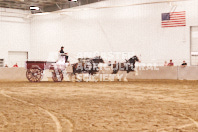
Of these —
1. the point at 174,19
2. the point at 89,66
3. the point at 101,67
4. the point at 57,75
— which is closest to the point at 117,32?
the point at 101,67

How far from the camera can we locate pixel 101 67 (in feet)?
79.6

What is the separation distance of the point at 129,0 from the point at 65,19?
7.86 meters

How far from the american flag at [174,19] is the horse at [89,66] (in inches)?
343

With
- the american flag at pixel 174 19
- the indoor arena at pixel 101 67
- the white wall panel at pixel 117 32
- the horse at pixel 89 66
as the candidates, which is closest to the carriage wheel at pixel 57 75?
the indoor arena at pixel 101 67

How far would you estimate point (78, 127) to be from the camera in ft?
15.9

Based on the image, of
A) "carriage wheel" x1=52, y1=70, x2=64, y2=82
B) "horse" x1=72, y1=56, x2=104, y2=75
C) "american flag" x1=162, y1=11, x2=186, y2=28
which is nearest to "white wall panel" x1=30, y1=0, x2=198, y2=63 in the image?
"american flag" x1=162, y1=11, x2=186, y2=28

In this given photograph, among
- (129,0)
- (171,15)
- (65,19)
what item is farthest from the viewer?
(65,19)

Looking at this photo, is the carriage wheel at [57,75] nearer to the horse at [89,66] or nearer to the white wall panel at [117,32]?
the horse at [89,66]

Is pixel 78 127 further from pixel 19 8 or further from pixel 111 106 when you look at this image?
pixel 19 8

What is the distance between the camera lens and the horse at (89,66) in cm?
1881

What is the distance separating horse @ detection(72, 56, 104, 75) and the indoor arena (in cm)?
6

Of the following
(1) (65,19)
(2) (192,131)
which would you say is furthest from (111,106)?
(1) (65,19)

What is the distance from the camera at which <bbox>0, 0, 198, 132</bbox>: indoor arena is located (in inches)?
A: 224

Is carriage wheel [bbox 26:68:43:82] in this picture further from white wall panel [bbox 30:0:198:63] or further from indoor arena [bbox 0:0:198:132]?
white wall panel [bbox 30:0:198:63]
